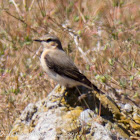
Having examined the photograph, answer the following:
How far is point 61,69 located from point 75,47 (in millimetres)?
1820

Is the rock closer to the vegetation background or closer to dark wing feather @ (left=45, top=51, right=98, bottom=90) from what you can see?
dark wing feather @ (left=45, top=51, right=98, bottom=90)

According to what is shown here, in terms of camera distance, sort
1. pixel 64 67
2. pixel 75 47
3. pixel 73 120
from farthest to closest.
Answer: pixel 75 47
pixel 64 67
pixel 73 120

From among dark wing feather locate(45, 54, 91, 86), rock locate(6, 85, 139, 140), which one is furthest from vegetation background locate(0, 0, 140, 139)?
rock locate(6, 85, 139, 140)

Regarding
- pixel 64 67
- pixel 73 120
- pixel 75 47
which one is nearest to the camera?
pixel 73 120

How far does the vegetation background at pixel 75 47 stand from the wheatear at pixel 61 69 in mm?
611

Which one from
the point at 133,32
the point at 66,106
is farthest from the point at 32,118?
the point at 133,32

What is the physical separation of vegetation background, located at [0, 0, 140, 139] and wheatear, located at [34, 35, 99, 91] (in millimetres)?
611

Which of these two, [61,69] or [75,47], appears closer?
[61,69]

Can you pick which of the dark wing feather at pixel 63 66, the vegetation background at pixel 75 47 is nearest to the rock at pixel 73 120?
the dark wing feather at pixel 63 66

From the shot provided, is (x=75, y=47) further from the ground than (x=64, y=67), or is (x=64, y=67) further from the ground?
(x=75, y=47)

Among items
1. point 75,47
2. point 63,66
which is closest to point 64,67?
point 63,66

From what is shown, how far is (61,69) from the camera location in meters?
6.83

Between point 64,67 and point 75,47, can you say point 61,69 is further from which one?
point 75,47

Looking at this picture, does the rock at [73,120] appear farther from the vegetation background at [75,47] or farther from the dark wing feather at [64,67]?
the vegetation background at [75,47]
